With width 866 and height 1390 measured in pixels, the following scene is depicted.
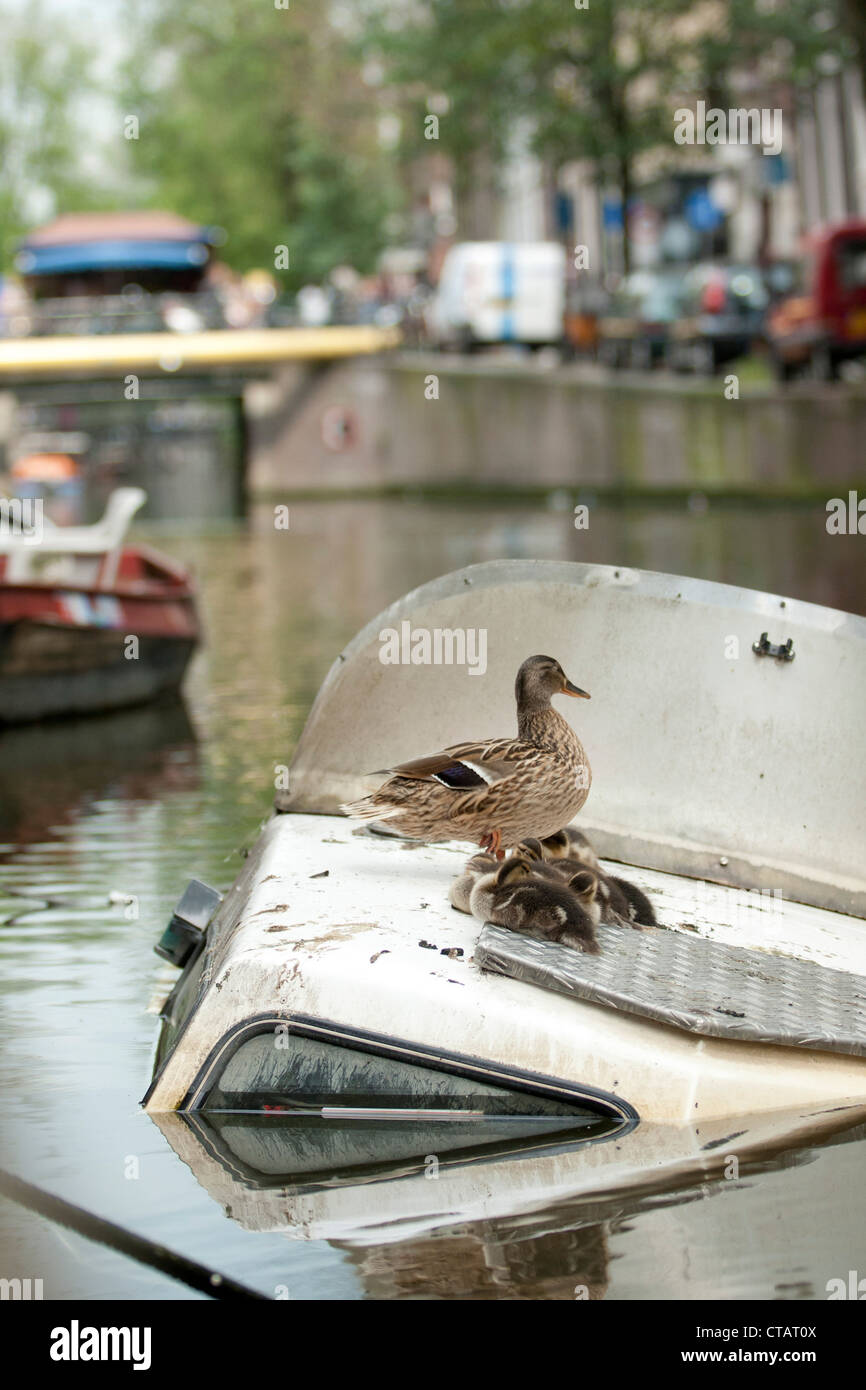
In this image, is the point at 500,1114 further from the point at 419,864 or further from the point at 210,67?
the point at 210,67

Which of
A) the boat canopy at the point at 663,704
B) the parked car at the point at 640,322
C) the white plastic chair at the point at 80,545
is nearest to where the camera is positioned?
the boat canopy at the point at 663,704

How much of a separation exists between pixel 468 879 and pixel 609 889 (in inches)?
17.2

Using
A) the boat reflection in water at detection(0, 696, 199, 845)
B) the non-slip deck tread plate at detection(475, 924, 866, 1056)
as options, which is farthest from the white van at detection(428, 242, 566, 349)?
the non-slip deck tread plate at detection(475, 924, 866, 1056)

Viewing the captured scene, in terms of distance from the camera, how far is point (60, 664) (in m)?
14.6

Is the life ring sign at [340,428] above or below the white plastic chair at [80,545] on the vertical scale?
above

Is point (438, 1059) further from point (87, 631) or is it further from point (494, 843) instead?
point (87, 631)

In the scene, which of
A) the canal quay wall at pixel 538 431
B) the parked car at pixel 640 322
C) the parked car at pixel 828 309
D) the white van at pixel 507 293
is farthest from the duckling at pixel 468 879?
the white van at pixel 507 293

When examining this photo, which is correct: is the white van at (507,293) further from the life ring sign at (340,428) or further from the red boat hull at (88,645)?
the red boat hull at (88,645)

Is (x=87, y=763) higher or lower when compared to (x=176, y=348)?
lower

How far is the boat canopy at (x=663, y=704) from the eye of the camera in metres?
6.73

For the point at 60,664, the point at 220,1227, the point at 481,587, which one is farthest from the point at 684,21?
the point at 220,1227

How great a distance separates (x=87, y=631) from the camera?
1455 centimetres

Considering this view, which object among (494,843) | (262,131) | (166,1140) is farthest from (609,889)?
(262,131)
